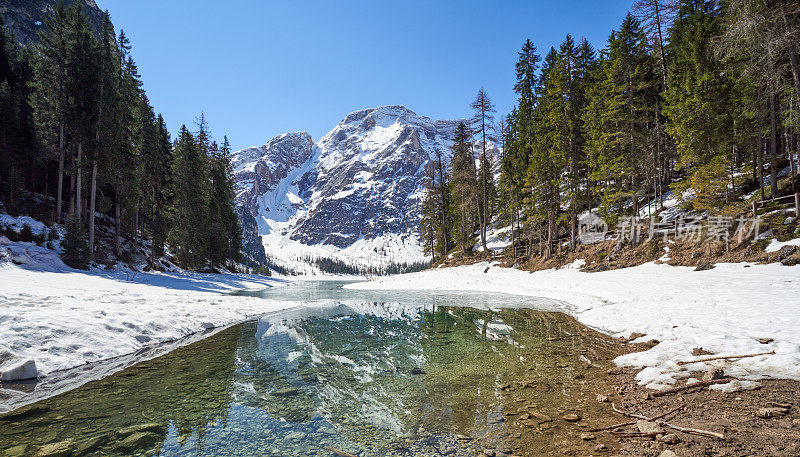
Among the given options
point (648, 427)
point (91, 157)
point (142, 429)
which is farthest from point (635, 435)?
point (91, 157)

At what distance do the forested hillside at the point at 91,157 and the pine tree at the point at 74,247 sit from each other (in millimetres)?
68

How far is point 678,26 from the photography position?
29.0 metres

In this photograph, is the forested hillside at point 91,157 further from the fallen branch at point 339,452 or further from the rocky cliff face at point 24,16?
the rocky cliff face at point 24,16

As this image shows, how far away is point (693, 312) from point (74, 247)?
1311 inches

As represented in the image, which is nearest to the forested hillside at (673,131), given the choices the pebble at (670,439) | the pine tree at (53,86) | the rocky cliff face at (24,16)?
the pebble at (670,439)

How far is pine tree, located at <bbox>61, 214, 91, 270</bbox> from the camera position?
68.1 feet

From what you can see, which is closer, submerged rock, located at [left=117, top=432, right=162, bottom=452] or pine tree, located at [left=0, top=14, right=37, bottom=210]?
submerged rock, located at [left=117, top=432, right=162, bottom=452]

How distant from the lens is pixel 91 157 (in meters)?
25.4

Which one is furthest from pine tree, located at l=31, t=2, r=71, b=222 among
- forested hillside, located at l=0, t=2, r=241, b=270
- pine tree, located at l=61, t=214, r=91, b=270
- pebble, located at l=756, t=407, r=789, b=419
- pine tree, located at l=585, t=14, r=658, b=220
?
pine tree, located at l=585, t=14, r=658, b=220

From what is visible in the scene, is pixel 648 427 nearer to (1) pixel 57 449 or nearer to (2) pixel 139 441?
(2) pixel 139 441

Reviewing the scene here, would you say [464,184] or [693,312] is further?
[464,184]

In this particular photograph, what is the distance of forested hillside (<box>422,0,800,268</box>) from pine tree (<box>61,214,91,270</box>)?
34.2 metres

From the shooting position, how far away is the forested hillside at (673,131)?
1706 cm

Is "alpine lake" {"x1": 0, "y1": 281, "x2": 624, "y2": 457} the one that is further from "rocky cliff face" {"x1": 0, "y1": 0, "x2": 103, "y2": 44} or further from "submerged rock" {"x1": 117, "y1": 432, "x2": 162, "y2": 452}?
"rocky cliff face" {"x1": 0, "y1": 0, "x2": 103, "y2": 44}
